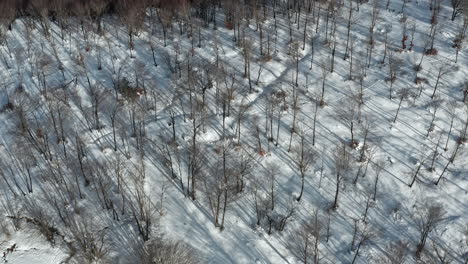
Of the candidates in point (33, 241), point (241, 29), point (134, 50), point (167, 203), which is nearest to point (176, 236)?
point (167, 203)

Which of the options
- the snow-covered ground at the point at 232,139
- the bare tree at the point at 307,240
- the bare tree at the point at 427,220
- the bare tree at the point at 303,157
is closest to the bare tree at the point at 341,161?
the snow-covered ground at the point at 232,139

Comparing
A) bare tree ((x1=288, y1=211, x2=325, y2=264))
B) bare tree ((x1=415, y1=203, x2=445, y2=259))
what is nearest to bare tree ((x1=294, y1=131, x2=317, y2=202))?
bare tree ((x1=288, y1=211, x2=325, y2=264))

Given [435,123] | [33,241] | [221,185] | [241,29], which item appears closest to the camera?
[33,241]

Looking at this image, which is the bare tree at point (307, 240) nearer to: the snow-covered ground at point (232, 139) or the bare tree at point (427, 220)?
the snow-covered ground at point (232, 139)

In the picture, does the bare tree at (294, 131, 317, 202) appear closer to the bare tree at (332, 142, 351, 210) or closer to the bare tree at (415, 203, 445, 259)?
the bare tree at (332, 142, 351, 210)

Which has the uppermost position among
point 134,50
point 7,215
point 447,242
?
point 134,50

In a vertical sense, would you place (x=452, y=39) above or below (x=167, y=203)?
above

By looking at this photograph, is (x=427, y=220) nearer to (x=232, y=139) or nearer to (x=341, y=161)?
(x=341, y=161)

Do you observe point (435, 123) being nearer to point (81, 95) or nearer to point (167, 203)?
point (167, 203)
